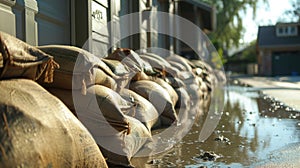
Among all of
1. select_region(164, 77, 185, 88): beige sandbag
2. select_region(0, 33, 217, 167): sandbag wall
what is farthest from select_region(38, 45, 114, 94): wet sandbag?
select_region(164, 77, 185, 88): beige sandbag

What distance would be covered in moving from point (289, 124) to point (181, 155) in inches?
91.5

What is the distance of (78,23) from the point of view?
15.9 ft

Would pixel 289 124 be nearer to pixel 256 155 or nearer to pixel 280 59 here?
pixel 256 155

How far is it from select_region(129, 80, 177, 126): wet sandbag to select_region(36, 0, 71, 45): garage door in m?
0.96

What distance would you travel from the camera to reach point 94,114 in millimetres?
2623

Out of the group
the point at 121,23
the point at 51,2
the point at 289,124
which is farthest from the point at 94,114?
the point at 121,23

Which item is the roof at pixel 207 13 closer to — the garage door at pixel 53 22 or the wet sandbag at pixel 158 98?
the garage door at pixel 53 22

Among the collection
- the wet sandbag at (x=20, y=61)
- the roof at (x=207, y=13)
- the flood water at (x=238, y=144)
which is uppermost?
the roof at (x=207, y=13)

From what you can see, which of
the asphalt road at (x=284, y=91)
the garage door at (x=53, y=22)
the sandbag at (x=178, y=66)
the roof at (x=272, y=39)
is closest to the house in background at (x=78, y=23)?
the garage door at (x=53, y=22)

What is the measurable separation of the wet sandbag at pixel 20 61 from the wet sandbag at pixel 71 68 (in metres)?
0.37

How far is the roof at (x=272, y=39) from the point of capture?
31.6 m

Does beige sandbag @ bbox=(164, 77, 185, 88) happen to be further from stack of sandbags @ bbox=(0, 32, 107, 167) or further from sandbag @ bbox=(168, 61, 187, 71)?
stack of sandbags @ bbox=(0, 32, 107, 167)

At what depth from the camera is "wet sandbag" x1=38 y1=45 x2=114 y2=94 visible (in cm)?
263

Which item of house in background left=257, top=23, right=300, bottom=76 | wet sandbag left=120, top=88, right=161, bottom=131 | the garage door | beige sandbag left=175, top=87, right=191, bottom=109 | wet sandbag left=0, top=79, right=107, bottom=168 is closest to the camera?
wet sandbag left=0, top=79, right=107, bottom=168
